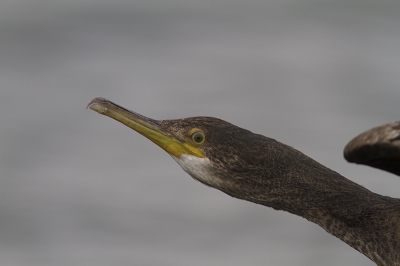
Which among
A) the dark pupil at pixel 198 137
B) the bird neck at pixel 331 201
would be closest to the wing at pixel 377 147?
the bird neck at pixel 331 201

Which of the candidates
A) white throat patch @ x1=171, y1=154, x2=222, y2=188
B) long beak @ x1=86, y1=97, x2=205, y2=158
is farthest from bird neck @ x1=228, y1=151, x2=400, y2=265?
long beak @ x1=86, y1=97, x2=205, y2=158

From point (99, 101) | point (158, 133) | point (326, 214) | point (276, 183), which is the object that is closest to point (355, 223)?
point (326, 214)

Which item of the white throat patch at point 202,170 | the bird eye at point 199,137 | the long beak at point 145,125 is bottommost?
the white throat patch at point 202,170

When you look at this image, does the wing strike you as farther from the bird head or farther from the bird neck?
the bird head

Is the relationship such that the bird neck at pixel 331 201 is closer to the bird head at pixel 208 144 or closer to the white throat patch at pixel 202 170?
the bird head at pixel 208 144

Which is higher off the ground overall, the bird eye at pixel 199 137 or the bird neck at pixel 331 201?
the bird eye at pixel 199 137

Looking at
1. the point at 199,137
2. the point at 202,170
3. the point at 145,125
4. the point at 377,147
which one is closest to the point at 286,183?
the point at 202,170
